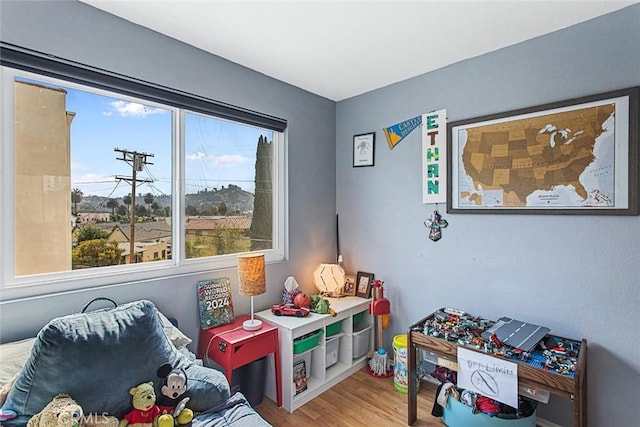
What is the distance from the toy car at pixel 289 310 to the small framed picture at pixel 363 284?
2.04ft

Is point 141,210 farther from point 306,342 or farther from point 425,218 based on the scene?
point 425,218

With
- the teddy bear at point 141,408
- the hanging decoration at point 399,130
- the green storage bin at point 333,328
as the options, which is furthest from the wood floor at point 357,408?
the hanging decoration at point 399,130

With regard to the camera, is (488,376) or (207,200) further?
(207,200)

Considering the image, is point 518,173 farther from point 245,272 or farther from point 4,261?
point 4,261

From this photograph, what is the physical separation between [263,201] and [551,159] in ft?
6.77

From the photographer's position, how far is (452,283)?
8.00 ft

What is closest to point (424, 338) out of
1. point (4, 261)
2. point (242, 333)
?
point (242, 333)

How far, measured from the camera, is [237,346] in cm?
202

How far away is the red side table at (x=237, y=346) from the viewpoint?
79.0 inches

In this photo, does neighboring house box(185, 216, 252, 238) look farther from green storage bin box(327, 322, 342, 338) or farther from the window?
green storage bin box(327, 322, 342, 338)

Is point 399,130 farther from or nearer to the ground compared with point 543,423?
farther from the ground

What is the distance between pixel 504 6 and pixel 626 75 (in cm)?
77

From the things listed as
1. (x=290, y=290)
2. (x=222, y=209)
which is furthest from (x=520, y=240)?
(x=222, y=209)

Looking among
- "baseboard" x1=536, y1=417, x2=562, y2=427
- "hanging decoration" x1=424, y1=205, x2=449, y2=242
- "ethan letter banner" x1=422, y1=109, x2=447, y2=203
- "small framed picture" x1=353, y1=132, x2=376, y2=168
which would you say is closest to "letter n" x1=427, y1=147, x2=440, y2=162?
"ethan letter banner" x1=422, y1=109, x2=447, y2=203
